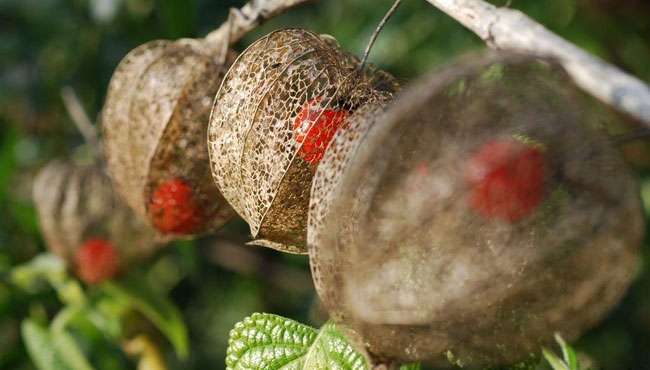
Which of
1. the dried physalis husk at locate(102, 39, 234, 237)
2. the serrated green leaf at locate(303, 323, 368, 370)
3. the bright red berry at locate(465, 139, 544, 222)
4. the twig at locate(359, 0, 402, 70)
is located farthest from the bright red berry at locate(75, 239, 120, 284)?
the bright red berry at locate(465, 139, 544, 222)

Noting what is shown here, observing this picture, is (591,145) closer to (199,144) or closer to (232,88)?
(232,88)

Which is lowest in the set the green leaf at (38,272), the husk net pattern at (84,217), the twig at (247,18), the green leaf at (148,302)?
the green leaf at (148,302)

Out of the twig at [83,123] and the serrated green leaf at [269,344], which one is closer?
the serrated green leaf at [269,344]

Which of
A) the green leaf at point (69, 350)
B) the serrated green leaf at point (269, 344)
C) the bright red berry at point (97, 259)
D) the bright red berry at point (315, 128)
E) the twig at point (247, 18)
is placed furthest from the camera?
the bright red berry at point (97, 259)

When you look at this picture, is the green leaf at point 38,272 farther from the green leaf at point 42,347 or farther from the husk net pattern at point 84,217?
the green leaf at point 42,347

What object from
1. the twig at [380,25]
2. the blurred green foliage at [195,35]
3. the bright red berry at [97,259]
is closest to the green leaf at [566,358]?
the twig at [380,25]
